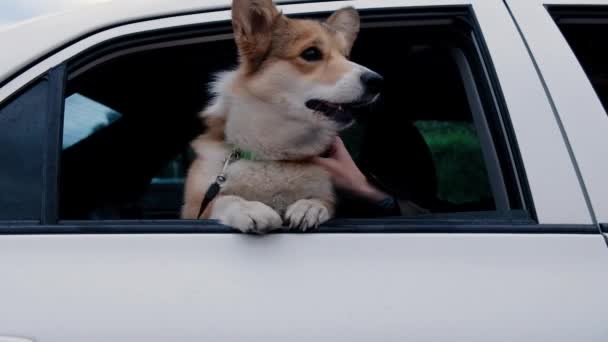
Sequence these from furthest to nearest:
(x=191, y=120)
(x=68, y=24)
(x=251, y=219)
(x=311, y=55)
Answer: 1. (x=191, y=120)
2. (x=311, y=55)
3. (x=68, y=24)
4. (x=251, y=219)

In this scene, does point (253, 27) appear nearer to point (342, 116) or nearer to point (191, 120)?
point (342, 116)

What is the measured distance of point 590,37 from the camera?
7.84ft

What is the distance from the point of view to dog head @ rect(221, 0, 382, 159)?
237 cm

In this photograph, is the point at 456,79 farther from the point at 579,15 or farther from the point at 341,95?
the point at 579,15

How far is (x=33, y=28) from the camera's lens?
189 cm

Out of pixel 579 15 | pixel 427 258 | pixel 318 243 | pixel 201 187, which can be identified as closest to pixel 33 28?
pixel 201 187

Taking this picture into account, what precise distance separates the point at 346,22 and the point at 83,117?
1.15m

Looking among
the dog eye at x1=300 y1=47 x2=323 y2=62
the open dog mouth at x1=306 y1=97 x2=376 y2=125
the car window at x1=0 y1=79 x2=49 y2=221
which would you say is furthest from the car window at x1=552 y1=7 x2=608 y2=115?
the car window at x1=0 y1=79 x2=49 y2=221

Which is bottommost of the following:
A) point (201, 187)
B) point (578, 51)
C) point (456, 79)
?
point (201, 187)

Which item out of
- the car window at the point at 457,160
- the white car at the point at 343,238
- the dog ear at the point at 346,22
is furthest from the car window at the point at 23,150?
the car window at the point at 457,160

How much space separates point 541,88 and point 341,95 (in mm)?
825

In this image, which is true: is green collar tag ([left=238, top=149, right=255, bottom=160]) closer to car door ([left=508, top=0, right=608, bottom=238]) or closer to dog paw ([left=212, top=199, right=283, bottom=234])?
dog paw ([left=212, top=199, right=283, bottom=234])

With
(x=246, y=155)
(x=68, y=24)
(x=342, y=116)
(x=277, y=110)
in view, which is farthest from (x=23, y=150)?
(x=342, y=116)

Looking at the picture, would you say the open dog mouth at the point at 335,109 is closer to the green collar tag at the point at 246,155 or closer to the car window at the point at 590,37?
the green collar tag at the point at 246,155
